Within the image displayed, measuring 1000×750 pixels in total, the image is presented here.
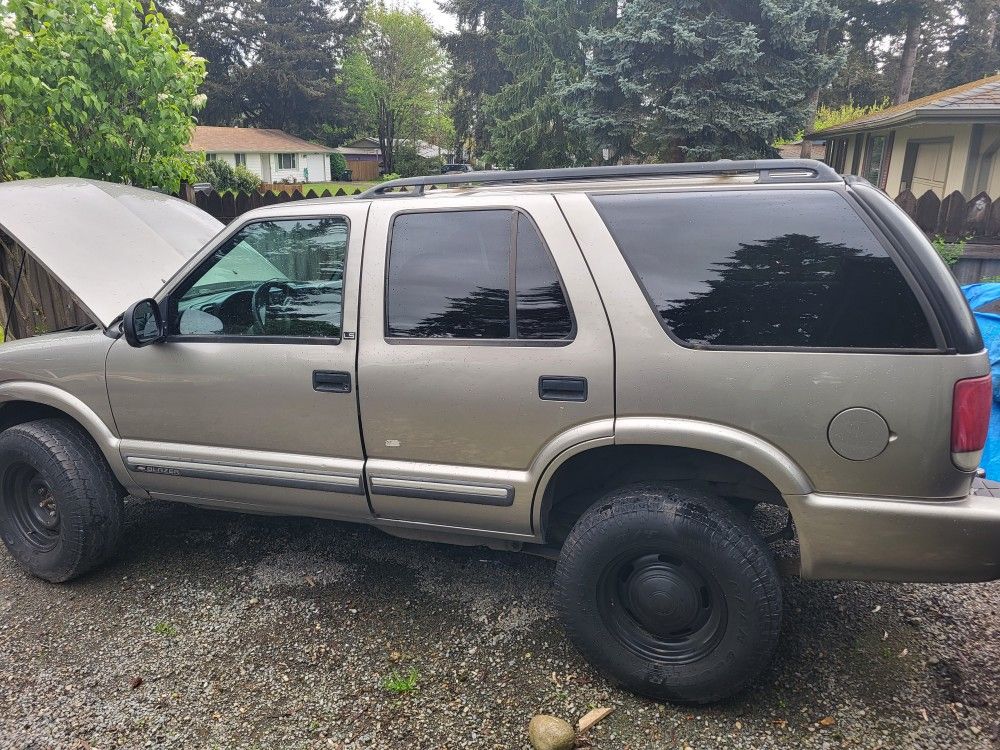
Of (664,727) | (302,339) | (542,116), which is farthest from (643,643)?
(542,116)

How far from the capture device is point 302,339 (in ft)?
10.2

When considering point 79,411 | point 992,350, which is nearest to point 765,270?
point 79,411

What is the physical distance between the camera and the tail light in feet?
7.41

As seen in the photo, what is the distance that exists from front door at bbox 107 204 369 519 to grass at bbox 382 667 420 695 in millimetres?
704

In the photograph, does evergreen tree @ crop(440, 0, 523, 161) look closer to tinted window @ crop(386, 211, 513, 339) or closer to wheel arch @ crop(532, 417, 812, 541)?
tinted window @ crop(386, 211, 513, 339)

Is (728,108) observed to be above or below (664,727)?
above

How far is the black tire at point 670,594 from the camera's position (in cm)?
255

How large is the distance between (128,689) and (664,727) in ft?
7.06

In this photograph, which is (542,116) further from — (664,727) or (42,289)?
(664,727)

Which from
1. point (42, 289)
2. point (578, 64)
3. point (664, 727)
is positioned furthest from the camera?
point (578, 64)

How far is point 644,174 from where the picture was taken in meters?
2.93

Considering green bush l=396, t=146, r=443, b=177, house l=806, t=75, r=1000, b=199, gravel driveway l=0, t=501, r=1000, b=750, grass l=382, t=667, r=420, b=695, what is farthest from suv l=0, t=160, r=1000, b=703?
green bush l=396, t=146, r=443, b=177

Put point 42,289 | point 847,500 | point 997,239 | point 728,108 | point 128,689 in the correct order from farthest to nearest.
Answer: point 728,108, point 997,239, point 42,289, point 128,689, point 847,500

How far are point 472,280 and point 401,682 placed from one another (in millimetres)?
1678
